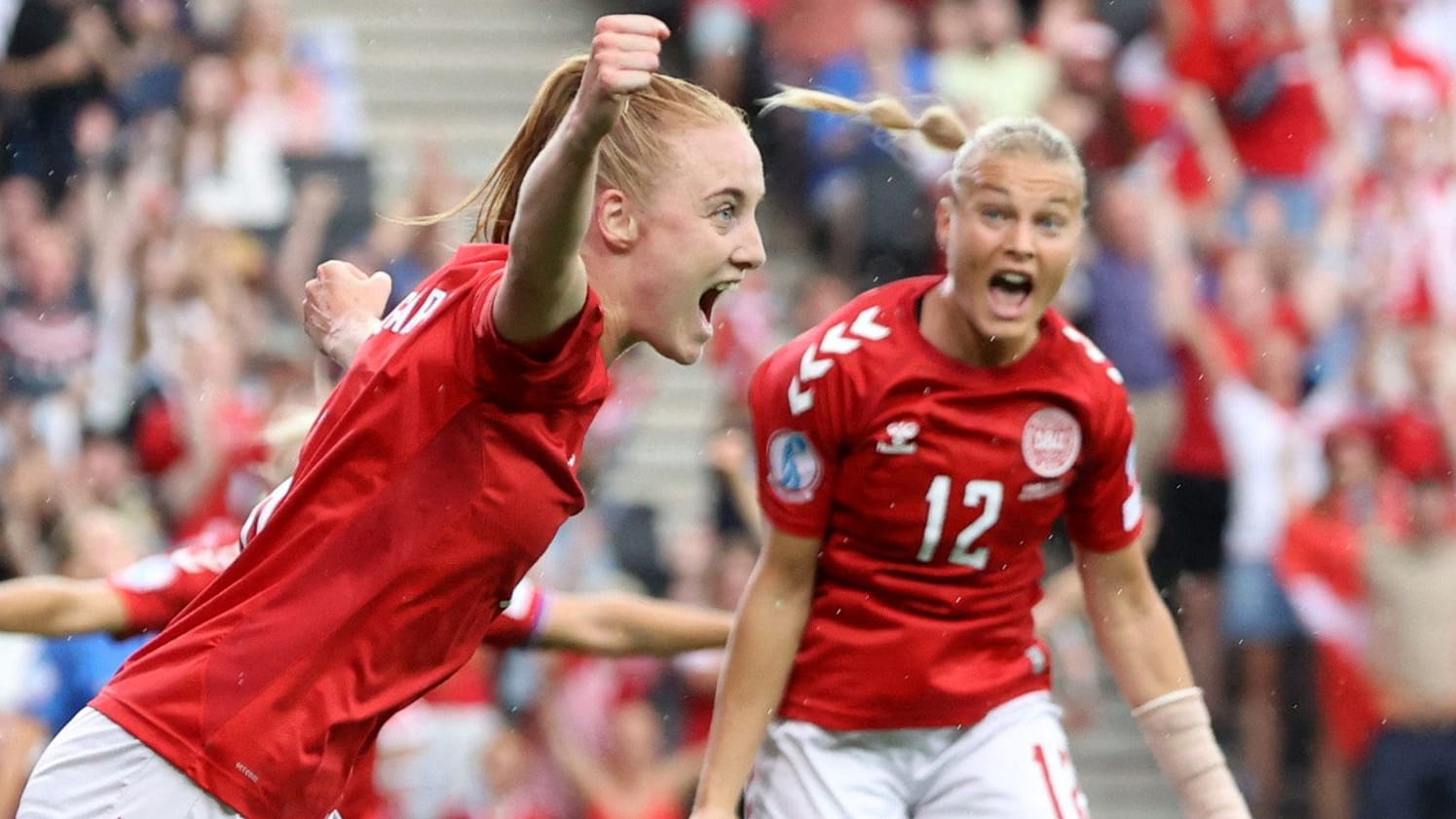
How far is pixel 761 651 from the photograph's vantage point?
4516 millimetres

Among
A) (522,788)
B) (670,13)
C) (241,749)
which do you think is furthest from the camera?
(670,13)

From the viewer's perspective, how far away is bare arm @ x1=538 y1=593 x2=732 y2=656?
464cm

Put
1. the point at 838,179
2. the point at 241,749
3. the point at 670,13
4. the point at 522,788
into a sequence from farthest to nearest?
the point at 670,13, the point at 838,179, the point at 522,788, the point at 241,749

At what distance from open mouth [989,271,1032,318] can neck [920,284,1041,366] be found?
83 millimetres

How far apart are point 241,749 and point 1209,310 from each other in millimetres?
6009

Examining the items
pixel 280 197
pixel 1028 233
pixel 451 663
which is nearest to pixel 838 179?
pixel 280 197

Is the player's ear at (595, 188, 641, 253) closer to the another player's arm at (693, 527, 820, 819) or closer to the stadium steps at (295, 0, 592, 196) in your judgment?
the another player's arm at (693, 527, 820, 819)

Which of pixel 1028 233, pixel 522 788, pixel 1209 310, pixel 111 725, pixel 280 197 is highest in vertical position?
pixel 1028 233

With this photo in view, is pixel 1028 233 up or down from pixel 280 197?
up

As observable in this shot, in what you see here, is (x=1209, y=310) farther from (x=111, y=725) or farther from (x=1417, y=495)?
(x=111, y=725)

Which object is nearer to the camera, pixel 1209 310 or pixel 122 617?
pixel 122 617

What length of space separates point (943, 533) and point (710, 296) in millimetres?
990

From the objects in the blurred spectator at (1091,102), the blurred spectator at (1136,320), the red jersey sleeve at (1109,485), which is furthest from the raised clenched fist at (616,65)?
the blurred spectator at (1091,102)

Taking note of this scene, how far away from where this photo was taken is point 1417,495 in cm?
771
